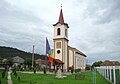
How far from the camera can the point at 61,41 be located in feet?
188

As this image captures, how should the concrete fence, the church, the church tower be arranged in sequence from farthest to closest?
the church tower < the church < the concrete fence

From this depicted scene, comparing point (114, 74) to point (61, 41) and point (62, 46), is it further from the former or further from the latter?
point (61, 41)

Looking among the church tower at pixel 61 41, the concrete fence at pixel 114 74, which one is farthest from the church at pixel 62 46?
the concrete fence at pixel 114 74

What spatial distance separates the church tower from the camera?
5681 centimetres

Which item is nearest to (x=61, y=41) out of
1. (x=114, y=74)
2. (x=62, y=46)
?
(x=62, y=46)

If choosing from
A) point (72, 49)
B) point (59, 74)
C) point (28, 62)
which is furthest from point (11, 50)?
point (59, 74)

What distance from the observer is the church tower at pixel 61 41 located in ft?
186

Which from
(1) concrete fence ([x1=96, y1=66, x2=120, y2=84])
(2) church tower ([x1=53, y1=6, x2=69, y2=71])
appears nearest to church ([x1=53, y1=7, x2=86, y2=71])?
(2) church tower ([x1=53, y1=6, x2=69, y2=71])

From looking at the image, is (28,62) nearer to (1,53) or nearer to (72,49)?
(72,49)

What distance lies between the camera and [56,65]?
182 ft

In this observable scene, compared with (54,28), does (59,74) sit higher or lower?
lower

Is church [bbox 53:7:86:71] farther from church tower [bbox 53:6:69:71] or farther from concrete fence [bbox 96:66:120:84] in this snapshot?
concrete fence [bbox 96:66:120:84]

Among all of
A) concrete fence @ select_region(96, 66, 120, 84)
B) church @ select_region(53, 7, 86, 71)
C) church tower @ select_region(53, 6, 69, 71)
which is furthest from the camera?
church tower @ select_region(53, 6, 69, 71)

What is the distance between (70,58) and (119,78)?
44.7 meters
